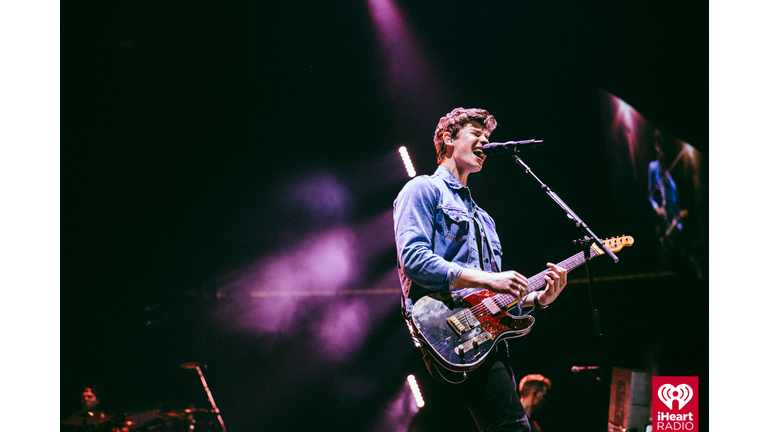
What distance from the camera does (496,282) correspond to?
6.81 ft

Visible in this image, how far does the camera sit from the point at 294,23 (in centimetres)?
441

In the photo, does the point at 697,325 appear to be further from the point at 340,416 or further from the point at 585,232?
the point at 340,416

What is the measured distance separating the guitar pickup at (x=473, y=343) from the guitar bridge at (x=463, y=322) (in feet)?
0.16

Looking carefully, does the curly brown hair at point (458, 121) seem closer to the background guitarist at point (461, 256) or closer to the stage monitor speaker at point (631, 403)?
the background guitarist at point (461, 256)

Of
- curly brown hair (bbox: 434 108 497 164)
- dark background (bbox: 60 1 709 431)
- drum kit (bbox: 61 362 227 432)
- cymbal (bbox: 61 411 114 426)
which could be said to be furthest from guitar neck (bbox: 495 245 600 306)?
cymbal (bbox: 61 411 114 426)

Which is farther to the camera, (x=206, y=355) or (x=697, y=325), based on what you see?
(x=206, y=355)

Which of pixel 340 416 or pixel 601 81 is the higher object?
pixel 601 81

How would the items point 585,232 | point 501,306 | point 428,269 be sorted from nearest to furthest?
point 428,269
point 501,306
point 585,232

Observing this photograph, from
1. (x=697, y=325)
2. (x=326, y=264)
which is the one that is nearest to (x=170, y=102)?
(x=326, y=264)

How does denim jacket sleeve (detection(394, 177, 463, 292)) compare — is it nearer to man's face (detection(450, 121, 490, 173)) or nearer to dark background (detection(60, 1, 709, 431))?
man's face (detection(450, 121, 490, 173))

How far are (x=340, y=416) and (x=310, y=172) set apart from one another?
10.2 feet

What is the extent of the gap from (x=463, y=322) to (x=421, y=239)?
0.42 m

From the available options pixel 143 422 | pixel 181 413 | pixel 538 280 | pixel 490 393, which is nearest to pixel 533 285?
pixel 538 280

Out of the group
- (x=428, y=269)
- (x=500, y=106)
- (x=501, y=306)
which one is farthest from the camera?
(x=500, y=106)
